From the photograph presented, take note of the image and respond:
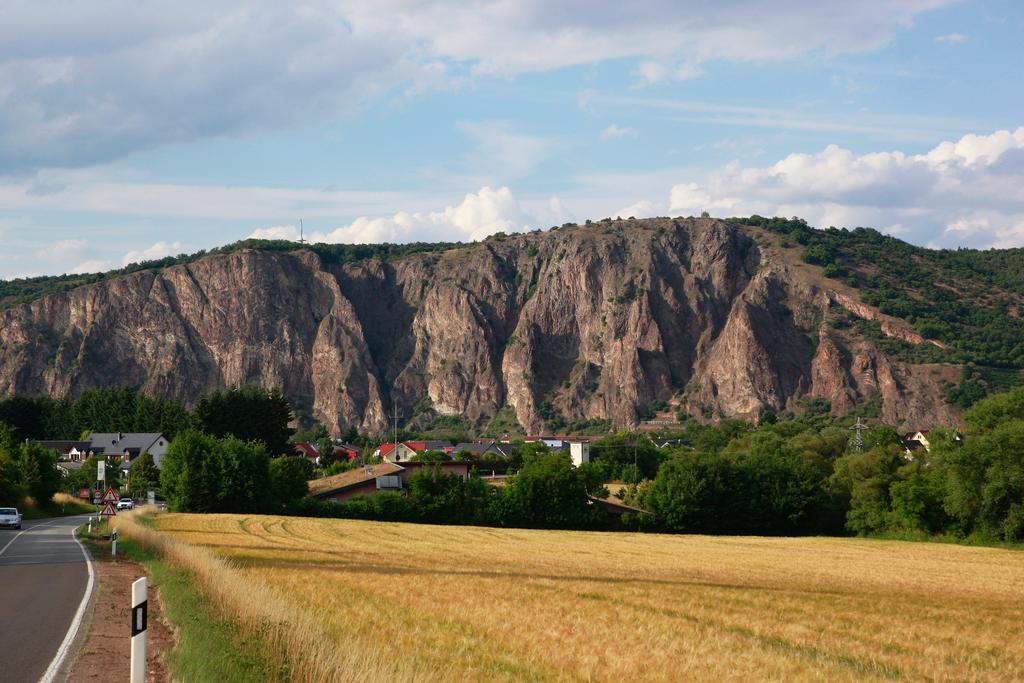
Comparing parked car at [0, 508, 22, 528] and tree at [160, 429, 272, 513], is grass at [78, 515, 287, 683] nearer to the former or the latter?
parked car at [0, 508, 22, 528]

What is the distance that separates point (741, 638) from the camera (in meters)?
19.9

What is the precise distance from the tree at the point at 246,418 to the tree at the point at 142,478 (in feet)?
31.7

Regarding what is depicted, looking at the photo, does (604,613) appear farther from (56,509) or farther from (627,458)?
(627,458)

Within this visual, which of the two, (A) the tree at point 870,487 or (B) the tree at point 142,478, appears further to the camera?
(B) the tree at point 142,478

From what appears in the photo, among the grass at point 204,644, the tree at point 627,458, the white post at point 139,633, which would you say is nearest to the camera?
the white post at point 139,633

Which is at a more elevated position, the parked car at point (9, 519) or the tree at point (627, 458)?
the tree at point (627, 458)

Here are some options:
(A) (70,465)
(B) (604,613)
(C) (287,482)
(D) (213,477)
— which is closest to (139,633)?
(B) (604,613)

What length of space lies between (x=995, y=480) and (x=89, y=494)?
8507 centimetres

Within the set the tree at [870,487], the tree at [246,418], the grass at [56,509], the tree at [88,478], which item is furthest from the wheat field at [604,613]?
the tree at [246,418]

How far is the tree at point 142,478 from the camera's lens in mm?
108062

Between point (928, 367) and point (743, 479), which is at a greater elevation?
point (928, 367)

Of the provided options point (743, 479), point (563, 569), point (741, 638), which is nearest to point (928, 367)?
point (743, 479)

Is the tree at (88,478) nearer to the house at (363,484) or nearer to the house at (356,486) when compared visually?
the house at (363,484)

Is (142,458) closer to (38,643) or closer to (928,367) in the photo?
(38,643)
